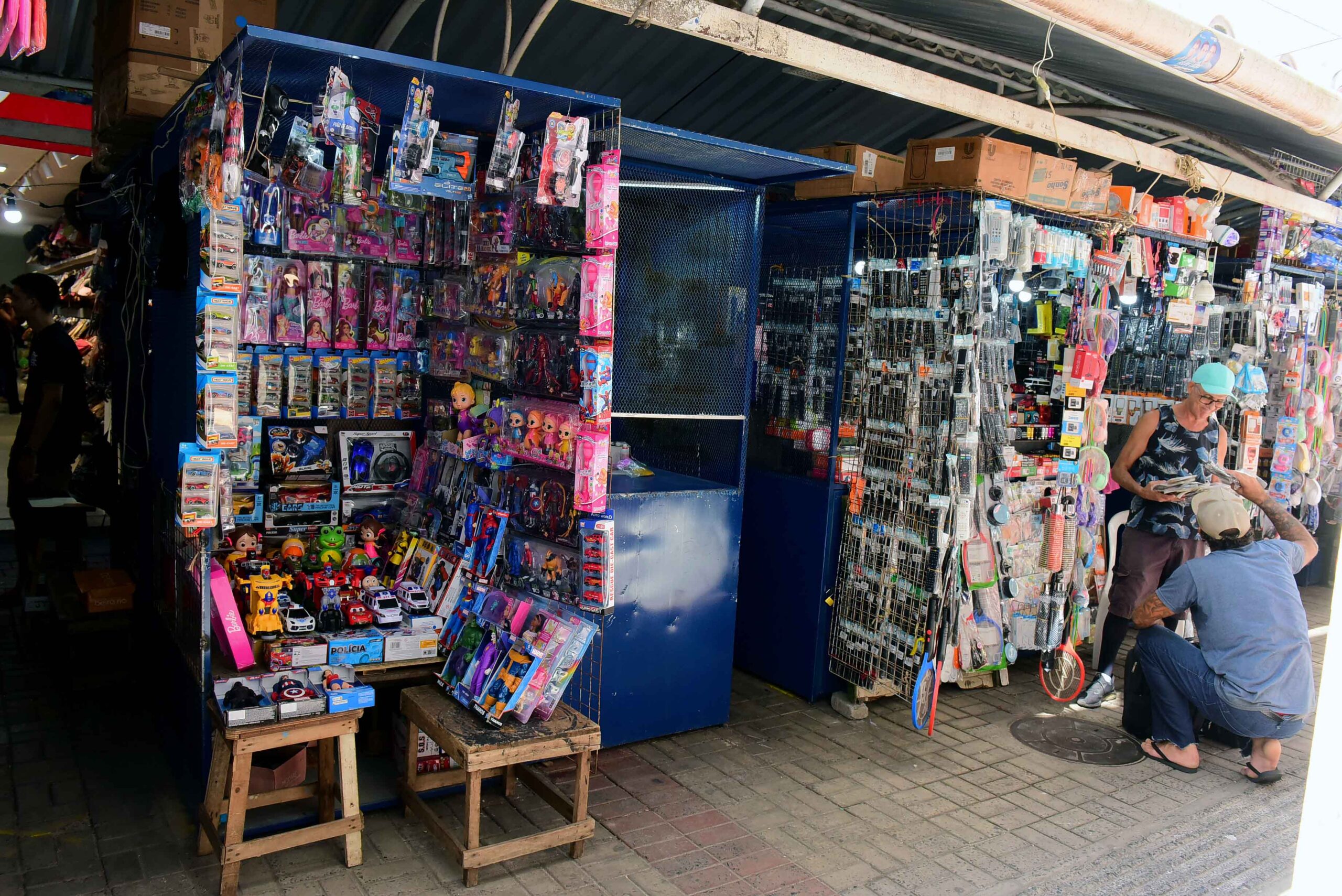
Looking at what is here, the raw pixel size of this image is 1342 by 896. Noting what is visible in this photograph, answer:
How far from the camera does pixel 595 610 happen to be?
364 centimetres

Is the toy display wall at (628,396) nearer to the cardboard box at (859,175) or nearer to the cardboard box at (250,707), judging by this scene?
the cardboard box at (250,707)

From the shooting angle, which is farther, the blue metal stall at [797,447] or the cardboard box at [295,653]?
the blue metal stall at [797,447]

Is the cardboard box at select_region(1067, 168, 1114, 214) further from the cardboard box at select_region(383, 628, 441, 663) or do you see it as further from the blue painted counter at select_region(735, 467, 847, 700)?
the cardboard box at select_region(383, 628, 441, 663)

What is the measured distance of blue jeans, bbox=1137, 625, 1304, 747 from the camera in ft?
15.2

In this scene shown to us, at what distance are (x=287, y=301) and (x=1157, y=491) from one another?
4951mm

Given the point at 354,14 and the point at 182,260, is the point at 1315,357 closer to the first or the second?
the point at 354,14

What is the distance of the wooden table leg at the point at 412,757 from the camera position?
3762mm

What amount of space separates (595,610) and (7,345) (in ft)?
36.8

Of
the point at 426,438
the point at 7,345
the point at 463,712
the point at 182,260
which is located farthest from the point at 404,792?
the point at 7,345

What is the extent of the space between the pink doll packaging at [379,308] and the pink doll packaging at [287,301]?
0.32m

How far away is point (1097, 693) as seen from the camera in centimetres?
573

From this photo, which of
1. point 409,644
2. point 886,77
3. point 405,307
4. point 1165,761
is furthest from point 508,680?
point 1165,761

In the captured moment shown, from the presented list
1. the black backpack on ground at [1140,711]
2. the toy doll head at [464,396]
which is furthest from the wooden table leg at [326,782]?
the black backpack on ground at [1140,711]

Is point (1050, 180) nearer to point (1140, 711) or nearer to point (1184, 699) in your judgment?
point (1184, 699)
